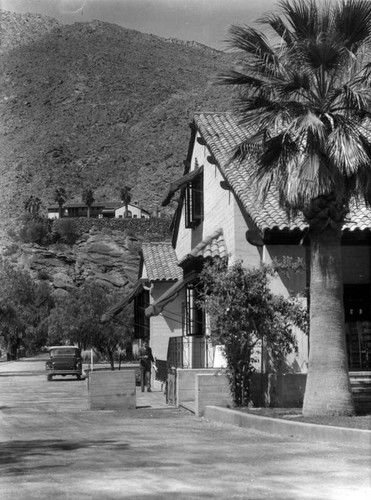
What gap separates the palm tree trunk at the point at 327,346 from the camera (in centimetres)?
1647

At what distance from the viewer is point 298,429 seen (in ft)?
48.6

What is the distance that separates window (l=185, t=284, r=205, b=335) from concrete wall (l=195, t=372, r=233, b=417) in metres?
6.20

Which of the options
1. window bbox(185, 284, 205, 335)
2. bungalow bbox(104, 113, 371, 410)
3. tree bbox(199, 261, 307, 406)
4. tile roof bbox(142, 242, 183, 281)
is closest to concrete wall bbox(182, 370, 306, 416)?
tree bbox(199, 261, 307, 406)

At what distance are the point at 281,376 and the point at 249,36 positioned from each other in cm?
706

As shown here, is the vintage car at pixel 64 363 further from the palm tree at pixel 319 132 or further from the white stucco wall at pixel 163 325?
the palm tree at pixel 319 132

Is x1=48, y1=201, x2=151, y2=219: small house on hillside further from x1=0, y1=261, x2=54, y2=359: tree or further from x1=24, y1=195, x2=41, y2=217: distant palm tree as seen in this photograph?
x1=0, y1=261, x2=54, y2=359: tree

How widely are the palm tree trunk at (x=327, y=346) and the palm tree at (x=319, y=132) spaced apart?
2 centimetres

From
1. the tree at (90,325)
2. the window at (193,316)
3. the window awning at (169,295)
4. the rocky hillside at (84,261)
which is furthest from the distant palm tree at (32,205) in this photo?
the window awning at (169,295)

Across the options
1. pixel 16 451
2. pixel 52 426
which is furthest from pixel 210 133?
pixel 16 451

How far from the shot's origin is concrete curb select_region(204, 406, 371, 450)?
13461mm

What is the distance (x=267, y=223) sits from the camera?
20312 mm

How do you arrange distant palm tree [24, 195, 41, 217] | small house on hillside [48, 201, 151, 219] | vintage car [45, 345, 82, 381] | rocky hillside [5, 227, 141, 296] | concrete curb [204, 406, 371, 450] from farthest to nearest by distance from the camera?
small house on hillside [48, 201, 151, 219] < distant palm tree [24, 195, 41, 217] < rocky hillside [5, 227, 141, 296] < vintage car [45, 345, 82, 381] < concrete curb [204, 406, 371, 450]

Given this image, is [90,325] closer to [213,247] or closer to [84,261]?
[213,247]

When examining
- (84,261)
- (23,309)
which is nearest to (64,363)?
(23,309)
